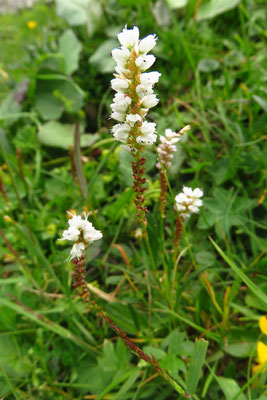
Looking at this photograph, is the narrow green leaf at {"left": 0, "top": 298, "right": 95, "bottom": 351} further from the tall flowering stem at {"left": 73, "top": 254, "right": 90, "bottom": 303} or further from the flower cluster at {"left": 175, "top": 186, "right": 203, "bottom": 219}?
the flower cluster at {"left": 175, "top": 186, "right": 203, "bottom": 219}

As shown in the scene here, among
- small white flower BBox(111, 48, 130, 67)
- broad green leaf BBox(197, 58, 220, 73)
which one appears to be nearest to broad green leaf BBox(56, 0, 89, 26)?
broad green leaf BBox(197, 58, 220, 73)

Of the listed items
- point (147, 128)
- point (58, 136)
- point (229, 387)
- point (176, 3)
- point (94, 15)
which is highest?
point (94, 15)

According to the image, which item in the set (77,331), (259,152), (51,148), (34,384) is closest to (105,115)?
(51,148)

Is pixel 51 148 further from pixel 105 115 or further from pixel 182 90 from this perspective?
pixel 182 90

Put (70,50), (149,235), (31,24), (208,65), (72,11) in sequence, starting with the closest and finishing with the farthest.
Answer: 1. (149,235)
2. (208,65)
3. (70,50)
4. (72,11)
5. (31,24)

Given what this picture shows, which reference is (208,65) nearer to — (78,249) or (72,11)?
(72,11)

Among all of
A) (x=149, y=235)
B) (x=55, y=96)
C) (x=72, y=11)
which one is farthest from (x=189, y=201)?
(x=72, y=11)

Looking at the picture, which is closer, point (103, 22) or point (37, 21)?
point (103, 22)
